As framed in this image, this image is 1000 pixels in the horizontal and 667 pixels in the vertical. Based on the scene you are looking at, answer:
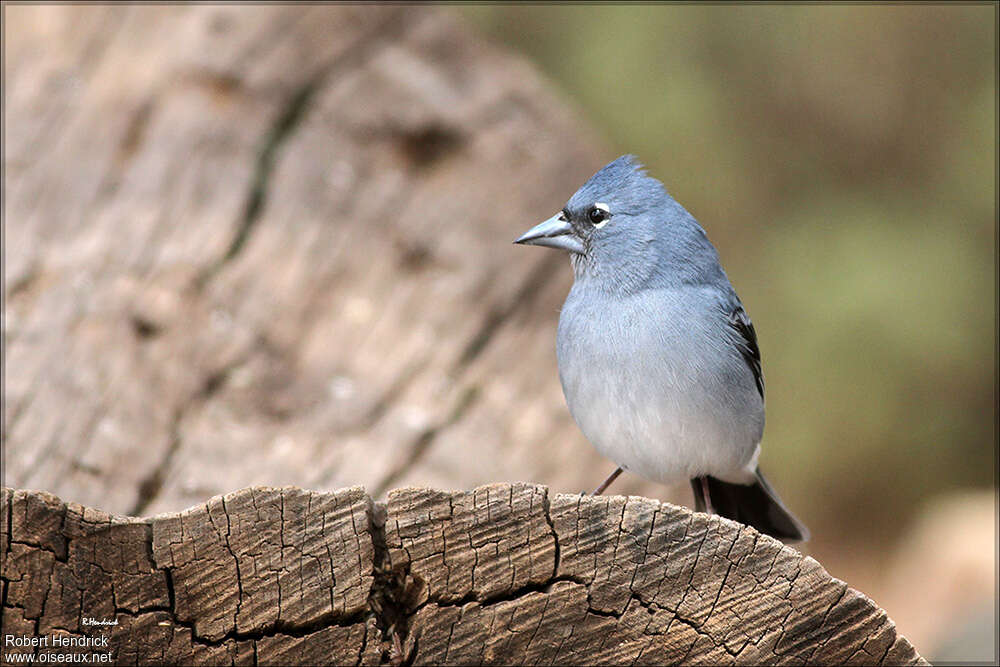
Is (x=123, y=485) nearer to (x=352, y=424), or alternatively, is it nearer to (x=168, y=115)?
(x=352, y=424)

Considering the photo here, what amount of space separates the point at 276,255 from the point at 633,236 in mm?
2058

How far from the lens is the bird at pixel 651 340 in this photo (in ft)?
11.8

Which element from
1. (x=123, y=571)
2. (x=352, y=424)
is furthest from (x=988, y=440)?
(x=123, y=571)

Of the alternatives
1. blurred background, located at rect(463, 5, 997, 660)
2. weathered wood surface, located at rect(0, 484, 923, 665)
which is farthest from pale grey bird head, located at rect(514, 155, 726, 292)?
blurred background, located at rect(463, 5, 997, 660)

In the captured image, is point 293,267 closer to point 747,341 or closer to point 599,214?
point 599,214

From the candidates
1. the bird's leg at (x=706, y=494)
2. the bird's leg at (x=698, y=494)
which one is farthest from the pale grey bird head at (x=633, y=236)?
the bird's leg at (x=698, y=494)

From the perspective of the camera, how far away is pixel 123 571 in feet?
8.34

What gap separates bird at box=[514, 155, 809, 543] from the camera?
3598 millimetres

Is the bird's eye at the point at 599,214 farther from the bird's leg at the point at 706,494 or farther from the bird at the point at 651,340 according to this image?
the bird's leg at the point at 706,494

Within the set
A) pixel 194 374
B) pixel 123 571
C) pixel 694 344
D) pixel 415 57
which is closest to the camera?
pixel 123 571

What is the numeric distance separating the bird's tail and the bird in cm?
23

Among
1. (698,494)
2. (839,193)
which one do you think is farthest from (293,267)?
(839,193)

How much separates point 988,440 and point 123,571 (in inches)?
348

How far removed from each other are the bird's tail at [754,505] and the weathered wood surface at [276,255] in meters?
0.40
